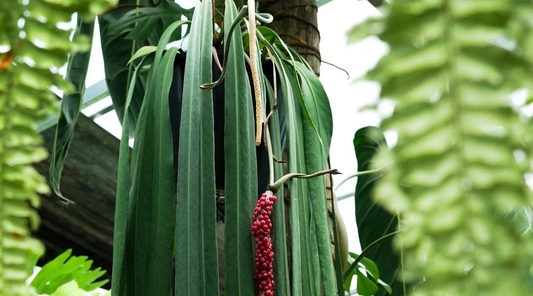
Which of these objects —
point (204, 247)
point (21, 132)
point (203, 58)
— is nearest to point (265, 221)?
point (204, 247)

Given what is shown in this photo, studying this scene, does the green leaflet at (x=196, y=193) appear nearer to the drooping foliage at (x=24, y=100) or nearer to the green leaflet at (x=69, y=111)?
the green leaflet at (x=69, y=111)

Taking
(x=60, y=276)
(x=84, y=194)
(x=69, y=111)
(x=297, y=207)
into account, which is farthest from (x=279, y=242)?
(x=84, y=194)

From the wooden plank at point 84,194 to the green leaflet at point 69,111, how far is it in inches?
99.1

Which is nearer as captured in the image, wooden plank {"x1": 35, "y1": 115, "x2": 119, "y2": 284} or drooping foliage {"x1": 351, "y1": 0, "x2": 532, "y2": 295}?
drooping foliage {"x1": 351, "y1": 0, "x2": 532, "y2": 295}

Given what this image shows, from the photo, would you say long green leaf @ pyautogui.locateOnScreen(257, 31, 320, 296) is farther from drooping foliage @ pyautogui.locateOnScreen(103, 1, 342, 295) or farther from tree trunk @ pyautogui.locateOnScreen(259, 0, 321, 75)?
tree trunk @ pyautogui.locateOnScreen(259, 0, 321, 75)

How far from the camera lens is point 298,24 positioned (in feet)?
4.17

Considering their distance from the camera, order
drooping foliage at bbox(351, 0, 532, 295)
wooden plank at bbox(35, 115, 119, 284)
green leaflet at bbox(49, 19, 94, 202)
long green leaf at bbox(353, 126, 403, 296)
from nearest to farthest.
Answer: drooping foliage at bbox(351, 0, 532, 295) < green leaflet at bbox(49, 19, 94, 202) < long green leaf at bbox(353, 126, 403, 296) < wooden plank at bbox(35, 115, 119, 284)

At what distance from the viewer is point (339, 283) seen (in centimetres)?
81

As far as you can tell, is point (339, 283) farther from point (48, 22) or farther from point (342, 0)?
point (342, 0)

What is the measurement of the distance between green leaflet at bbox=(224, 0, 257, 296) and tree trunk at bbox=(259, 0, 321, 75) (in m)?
0.40

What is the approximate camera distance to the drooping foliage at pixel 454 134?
80 mm

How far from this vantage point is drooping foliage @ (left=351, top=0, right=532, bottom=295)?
3.1 inches

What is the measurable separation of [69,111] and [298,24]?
490mm

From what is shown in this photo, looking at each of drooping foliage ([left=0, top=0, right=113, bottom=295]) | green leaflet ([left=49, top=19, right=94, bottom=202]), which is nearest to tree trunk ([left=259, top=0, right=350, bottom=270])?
green leaflet ([left=49, top=19, right=94, bottom=202])
